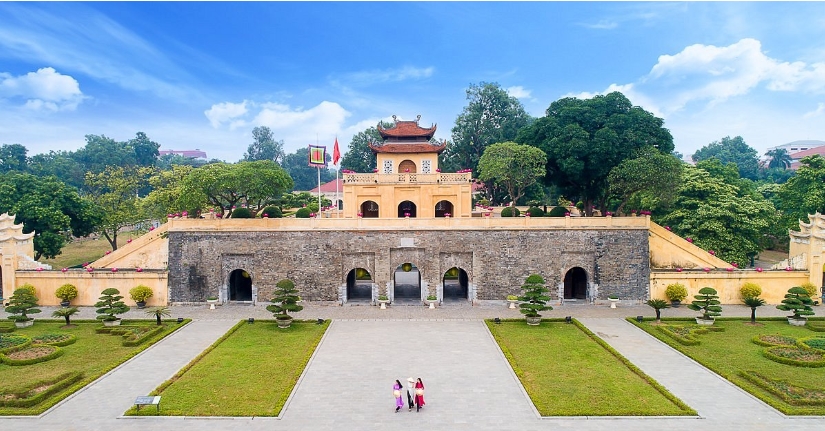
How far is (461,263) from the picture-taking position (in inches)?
1137

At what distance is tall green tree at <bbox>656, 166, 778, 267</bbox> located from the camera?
31894 mm

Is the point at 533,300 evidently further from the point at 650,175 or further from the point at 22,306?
the point at 22,306

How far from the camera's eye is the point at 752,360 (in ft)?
63.3

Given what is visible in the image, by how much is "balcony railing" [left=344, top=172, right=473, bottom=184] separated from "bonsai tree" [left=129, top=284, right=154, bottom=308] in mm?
13782

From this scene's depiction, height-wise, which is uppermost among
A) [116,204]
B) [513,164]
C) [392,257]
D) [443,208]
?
[513,164]

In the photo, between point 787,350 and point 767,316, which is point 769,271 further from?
point 787,350

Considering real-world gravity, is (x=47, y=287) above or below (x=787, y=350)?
above

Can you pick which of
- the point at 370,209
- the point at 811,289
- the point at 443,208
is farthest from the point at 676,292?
the point at 370,209

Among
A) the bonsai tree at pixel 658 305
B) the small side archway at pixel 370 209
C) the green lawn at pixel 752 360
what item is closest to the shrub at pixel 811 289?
the green lawn at pixel 752 360

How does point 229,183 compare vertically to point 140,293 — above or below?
above

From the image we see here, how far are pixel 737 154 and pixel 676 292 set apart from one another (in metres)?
75.8

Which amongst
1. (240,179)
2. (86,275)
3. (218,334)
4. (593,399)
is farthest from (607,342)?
(86,275)

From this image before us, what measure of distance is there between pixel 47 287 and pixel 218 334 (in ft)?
43.1

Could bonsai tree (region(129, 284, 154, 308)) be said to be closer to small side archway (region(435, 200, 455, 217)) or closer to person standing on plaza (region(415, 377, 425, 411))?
small side archway (region(435, 200, 455, 217))
